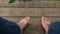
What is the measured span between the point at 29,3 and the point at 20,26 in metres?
0.29

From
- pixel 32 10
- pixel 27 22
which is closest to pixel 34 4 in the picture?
pixel 32 10

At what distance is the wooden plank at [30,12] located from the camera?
171 cm

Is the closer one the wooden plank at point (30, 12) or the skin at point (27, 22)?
the skin at point (27, 22)

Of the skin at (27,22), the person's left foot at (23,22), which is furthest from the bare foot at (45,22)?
the person's left foot at (23,22)

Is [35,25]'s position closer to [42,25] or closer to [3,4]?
[42,25]

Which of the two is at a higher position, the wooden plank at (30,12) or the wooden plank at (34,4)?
the wooden plank at (34,4)

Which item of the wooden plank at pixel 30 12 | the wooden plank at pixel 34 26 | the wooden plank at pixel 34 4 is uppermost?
the wooden plank at pixel 34 4

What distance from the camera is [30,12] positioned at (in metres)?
1.72

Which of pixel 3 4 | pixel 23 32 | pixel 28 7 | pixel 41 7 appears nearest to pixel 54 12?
pixel 41 7

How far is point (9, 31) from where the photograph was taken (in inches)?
53.0

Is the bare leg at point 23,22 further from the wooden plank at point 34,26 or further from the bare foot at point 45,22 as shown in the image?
the bare foot at point 45,22

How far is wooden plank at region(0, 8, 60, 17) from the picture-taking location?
1.71m

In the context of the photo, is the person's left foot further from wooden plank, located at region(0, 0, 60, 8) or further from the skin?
wooden plank, located at region(0, 0, 60, 8)

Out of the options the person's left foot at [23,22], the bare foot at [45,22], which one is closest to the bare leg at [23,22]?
the person's left foot at [23,22]
